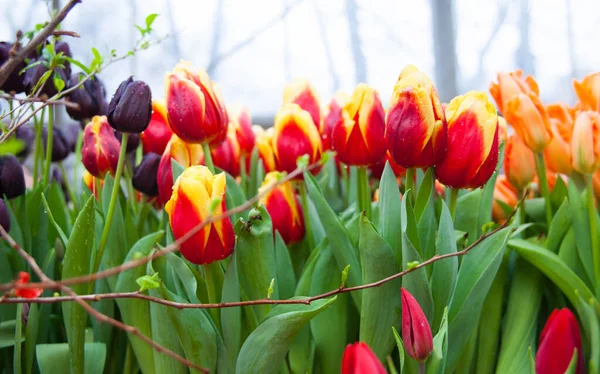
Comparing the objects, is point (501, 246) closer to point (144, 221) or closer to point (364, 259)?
point (364, 259)

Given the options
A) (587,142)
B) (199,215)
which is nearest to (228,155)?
(199,215)

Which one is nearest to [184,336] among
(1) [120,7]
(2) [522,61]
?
(2) [522,61]

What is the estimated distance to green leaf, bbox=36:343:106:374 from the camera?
1.70ft

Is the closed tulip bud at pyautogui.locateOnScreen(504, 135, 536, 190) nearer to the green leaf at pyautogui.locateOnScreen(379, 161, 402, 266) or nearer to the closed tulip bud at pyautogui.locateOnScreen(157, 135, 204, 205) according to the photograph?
the green leaf at pyautogui.locateOnScreen(379, 161, 402, 266)

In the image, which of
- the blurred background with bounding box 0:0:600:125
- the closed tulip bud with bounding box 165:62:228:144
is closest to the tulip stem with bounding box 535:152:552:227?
the closed tulip bud with bounding box 165:62:228:144

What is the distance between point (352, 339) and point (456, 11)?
7.59ft

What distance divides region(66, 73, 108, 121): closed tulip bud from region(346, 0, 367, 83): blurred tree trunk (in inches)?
82.3

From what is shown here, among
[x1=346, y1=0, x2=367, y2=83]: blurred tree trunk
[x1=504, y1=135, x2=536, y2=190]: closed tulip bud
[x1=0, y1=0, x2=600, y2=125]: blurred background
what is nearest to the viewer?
[x1=504, y1=135, x2=536, y2=190]: closed tulip bud

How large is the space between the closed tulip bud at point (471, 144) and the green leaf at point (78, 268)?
0.31 m

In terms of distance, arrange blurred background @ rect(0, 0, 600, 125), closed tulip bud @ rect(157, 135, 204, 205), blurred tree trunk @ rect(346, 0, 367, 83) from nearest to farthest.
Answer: closed tulip bud @ rect(157, 135, 204, 205)
blurred background @ rect(0, 0, 600, 125)
blurred tree trunk @ rect(346, 0, 367, 83)

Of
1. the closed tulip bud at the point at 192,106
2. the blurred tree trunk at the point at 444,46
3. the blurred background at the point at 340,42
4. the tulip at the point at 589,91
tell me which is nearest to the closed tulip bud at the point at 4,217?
the closed tulip bud at the point at 192,106

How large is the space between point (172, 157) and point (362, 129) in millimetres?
198

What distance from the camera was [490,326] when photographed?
22.6 inches

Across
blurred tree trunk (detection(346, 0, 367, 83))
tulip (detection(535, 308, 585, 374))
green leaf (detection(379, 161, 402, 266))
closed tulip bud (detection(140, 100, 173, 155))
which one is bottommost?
tulip (detection(535, 308, 585, 374))
